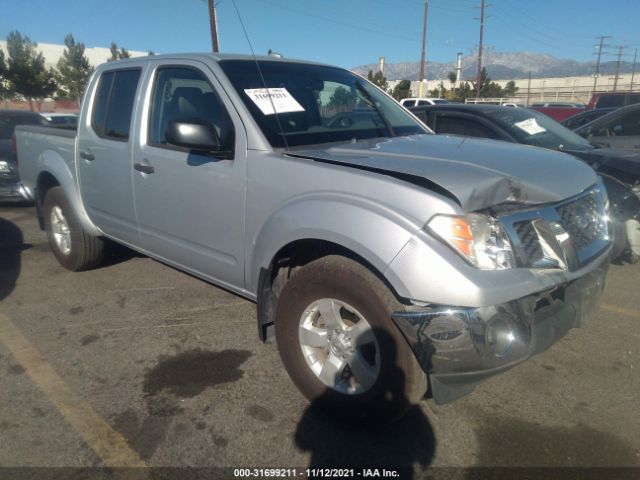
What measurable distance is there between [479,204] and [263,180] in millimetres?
1195

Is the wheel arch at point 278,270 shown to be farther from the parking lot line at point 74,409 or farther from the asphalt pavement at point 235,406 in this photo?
the parking lot line at point 74,409

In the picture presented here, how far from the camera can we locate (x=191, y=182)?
3.22 meters

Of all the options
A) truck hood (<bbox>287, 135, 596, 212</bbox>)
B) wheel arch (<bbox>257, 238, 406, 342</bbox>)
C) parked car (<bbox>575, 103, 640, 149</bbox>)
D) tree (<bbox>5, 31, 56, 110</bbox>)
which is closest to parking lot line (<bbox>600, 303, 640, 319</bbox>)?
truck hood (<bbox>287, 135, 596, 212</bbox>)

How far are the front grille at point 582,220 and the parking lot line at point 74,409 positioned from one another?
2.39 meters

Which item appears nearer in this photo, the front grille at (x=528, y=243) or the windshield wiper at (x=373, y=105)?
the front grille at (x=528, y=243)

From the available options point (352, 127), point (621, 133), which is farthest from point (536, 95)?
point (352, 127)

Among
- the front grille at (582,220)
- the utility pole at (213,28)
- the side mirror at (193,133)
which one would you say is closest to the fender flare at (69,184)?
the side mirror at (193,133)

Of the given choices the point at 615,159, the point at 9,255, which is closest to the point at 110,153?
the point at 9,255

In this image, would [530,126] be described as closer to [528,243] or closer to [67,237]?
[528,243]

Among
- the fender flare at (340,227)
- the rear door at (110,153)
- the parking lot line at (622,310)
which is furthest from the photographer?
the parking lot line at (622,310)

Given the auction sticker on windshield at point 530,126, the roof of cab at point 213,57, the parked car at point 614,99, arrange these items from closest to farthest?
the roof of cab at point 213,57
the auction sticker on windshield at point 530,126
the parked car at point 614,99

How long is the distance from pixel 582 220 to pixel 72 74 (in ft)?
116

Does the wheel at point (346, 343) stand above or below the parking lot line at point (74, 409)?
above

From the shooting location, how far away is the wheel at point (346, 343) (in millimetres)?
2271
